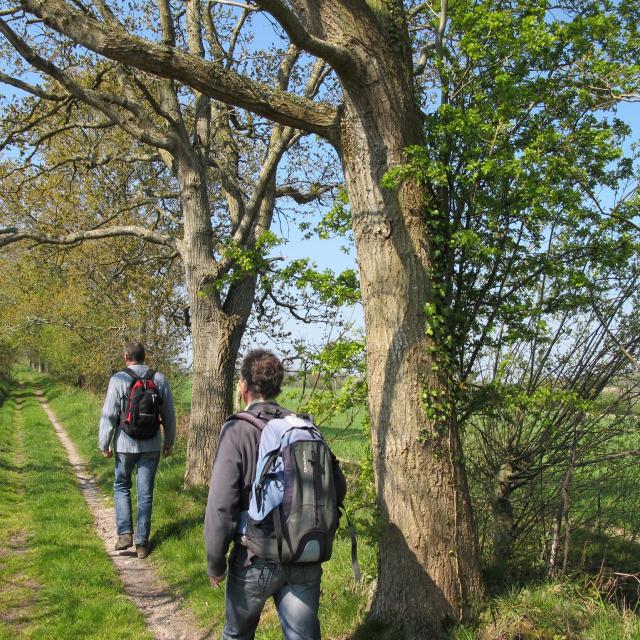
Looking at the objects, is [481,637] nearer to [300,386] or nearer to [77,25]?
[300,386]

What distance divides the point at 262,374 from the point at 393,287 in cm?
128

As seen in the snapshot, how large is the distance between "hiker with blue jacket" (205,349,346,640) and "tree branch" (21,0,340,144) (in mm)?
2105

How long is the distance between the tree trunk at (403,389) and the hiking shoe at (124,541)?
3.74m

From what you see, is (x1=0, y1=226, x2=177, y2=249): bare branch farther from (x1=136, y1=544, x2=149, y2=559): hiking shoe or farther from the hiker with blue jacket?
the hiker with blue jacket

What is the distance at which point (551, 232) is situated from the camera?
5.33m

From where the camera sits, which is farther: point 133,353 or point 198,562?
point 133,353

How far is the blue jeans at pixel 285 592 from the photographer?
11.2ft

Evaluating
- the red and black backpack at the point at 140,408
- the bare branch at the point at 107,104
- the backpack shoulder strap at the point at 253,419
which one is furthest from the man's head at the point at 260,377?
the bare branch at the point at 107,104

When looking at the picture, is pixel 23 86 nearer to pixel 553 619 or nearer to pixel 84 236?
pixel 84 236

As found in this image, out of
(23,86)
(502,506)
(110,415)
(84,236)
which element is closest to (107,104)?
(23,86)

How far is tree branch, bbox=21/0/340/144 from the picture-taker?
4.35m

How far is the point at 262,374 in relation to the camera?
3754 mm

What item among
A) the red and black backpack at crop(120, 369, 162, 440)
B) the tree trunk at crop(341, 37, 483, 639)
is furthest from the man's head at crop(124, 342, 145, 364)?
the tree trunk at crop(341, 37, 483, 639)

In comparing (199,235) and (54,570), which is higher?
(199,235)
